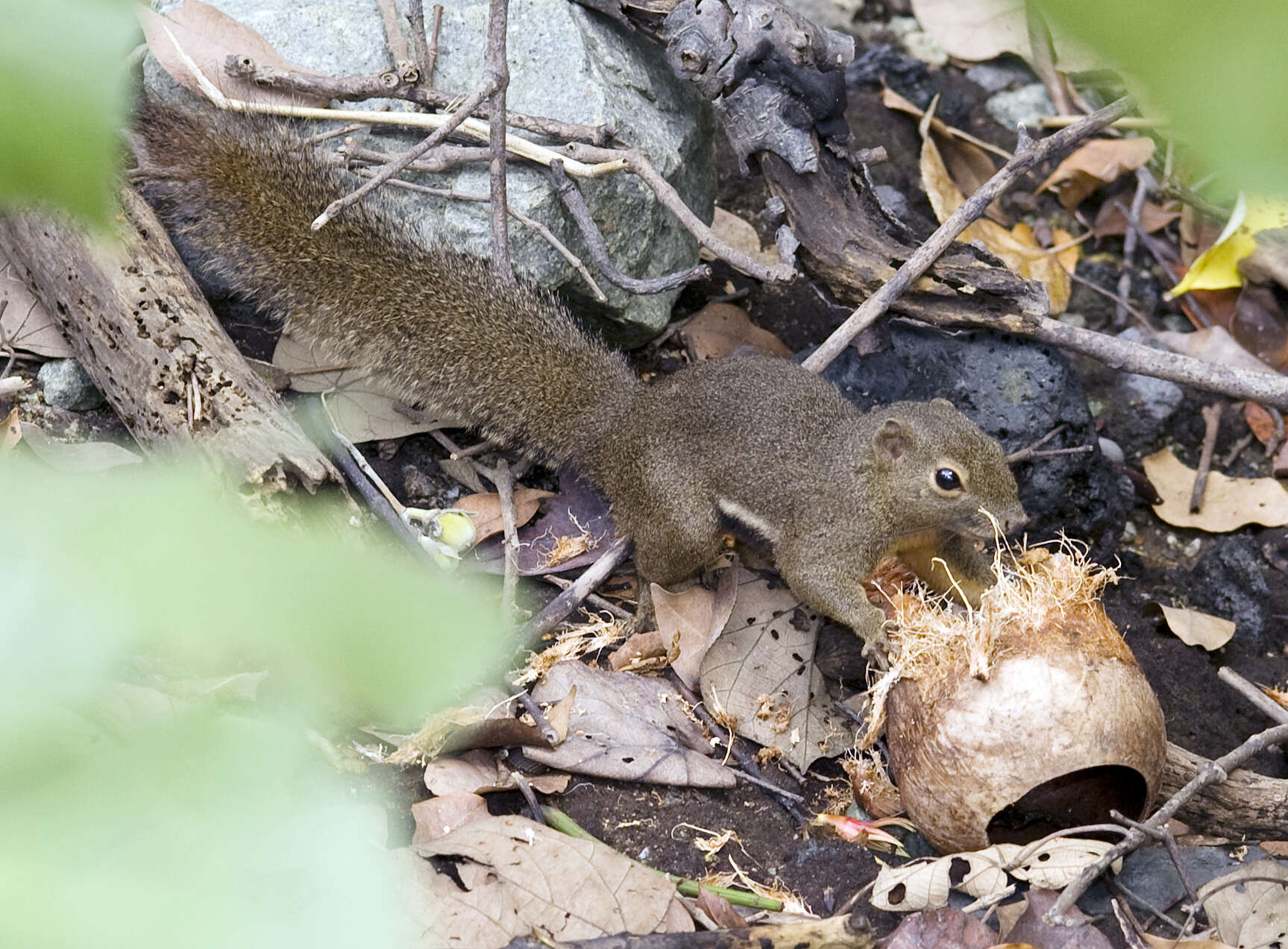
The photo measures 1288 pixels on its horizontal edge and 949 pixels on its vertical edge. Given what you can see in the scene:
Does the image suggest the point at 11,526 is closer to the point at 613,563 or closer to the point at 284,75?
the point at 613,563

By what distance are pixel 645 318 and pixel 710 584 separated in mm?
974

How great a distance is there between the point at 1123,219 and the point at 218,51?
3.72 m

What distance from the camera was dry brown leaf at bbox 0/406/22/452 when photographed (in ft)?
10.6

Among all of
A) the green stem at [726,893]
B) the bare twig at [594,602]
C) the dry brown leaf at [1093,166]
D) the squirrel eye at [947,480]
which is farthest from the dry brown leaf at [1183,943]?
the dry brown leaf at [1093,166]

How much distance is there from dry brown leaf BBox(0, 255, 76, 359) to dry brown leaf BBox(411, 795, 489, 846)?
175 centimetres

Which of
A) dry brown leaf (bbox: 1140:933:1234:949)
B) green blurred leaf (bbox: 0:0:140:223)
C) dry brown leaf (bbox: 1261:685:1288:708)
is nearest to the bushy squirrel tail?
dry brown leaf (bbox: 1140:933:1234:949)

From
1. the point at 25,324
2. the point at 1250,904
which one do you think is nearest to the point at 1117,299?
the point at 1250,904

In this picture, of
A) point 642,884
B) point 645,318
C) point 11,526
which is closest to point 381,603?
point 11,526

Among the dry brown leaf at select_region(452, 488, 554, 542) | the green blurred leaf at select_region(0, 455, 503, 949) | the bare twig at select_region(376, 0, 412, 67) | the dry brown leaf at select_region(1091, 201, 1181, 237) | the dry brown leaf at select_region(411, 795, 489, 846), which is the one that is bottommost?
the dry brown leaf at select_region(411, 795, 489, 846)

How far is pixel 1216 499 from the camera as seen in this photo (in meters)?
4.41

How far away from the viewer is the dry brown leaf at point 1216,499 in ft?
14.3

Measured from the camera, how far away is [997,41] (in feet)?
17.1

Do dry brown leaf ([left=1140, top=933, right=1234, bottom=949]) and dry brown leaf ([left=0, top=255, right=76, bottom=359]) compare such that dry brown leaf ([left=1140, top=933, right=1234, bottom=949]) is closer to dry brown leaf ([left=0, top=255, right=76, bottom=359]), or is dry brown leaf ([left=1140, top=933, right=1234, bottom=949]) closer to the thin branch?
the thin branch

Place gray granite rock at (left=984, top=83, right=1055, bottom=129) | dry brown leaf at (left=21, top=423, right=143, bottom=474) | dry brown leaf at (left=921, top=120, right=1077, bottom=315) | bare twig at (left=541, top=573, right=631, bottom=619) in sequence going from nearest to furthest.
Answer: dry brown leaf at (left=21, top=423, right=143, bottom=474), bare twig at (left=541, top=573, right=631, bottom=619), dry brown leaf at (left=921, top=120, right=1077, bottom=315), gray granite rock at (left=984, top=83, right=1055, bottom=129)
